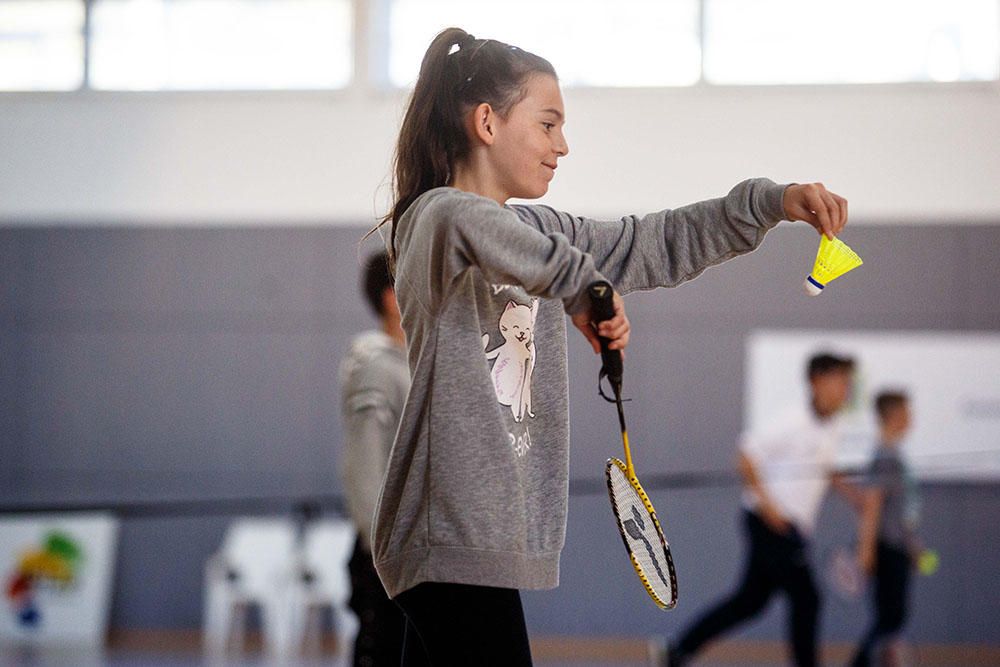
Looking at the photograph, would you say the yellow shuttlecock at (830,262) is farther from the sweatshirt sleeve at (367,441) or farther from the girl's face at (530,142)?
the sweatshirt sleeve at (367,441)

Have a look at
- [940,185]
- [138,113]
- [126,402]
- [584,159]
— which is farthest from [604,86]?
[126,402]

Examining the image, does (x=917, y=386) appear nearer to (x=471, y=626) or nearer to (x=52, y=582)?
(x=52, y=582)

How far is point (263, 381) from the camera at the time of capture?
7.82 meters

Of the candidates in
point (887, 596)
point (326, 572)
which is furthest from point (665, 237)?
point (326, 572)

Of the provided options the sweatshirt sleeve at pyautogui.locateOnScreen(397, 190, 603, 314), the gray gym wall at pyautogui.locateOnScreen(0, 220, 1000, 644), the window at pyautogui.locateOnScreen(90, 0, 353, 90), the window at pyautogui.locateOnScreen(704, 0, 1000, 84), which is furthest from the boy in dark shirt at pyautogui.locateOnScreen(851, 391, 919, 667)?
the sweatshirt sleeve at pyautogui.locateOnScreen(397, 190, 603, 314)

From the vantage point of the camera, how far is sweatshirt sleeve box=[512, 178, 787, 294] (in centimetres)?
204

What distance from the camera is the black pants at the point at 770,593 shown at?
533cm

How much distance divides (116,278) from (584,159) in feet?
9.79

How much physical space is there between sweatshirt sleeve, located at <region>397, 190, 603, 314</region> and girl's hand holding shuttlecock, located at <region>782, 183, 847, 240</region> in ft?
1.26

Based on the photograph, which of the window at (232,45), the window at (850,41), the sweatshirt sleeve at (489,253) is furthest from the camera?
the window at (232,45)

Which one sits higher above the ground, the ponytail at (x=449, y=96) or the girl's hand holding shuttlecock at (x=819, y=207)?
the ponytail at (x=449, y=96)

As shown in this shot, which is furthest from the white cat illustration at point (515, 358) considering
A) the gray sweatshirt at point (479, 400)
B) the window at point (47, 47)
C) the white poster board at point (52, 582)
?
the window at point (47, 47)

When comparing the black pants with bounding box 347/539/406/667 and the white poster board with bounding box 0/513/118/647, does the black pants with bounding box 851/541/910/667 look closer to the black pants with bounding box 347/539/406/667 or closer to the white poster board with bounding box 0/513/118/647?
the black pants with bounding box 347/539/406/667

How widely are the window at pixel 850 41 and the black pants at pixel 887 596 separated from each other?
10.2 feet
